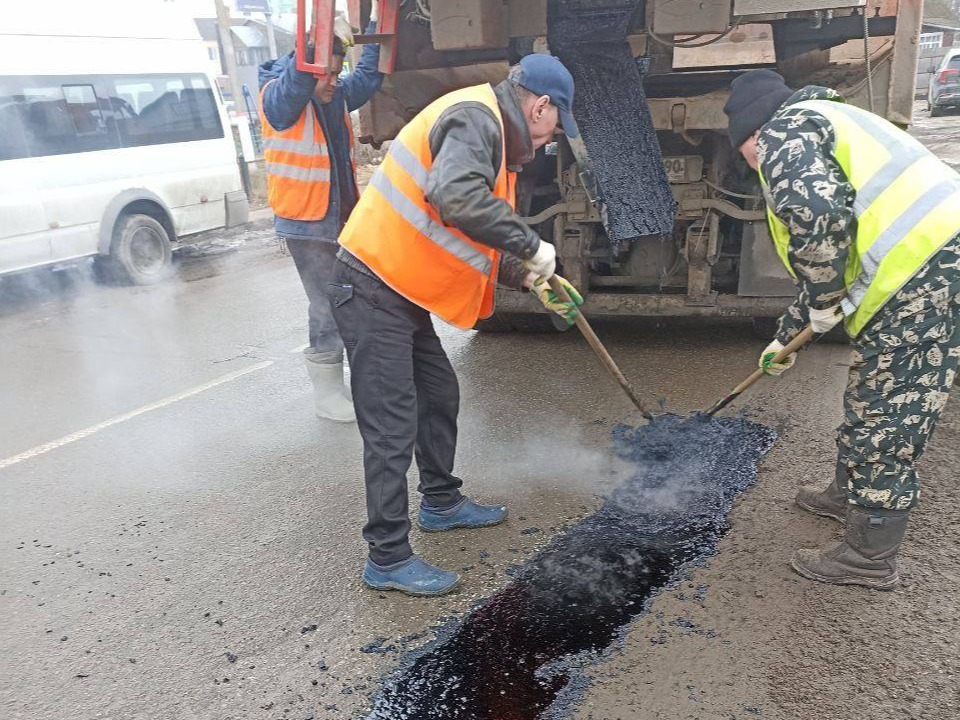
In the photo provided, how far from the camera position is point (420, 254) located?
8.39 ft

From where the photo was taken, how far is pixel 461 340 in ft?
A: 17.9

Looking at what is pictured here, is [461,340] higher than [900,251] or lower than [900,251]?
lower

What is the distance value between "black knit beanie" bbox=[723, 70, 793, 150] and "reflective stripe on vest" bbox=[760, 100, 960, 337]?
0.10 metres

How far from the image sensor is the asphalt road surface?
7.24ft

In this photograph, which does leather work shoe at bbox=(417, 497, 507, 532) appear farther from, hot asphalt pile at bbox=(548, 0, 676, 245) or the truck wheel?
the truck wheel

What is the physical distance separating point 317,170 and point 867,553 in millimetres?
3024

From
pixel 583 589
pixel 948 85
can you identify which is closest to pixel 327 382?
pixel 583 589

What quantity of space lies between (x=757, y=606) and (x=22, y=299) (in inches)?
322

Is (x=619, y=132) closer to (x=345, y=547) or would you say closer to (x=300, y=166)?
(x=300, y=166)

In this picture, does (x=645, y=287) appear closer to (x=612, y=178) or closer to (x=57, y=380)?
(x=612, y=178)

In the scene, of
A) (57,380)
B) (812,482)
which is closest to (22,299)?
(57,380)

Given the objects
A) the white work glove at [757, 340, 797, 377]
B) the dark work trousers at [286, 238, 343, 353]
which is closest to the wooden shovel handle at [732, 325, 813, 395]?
the white work glove at [757, 340, 797, 377]

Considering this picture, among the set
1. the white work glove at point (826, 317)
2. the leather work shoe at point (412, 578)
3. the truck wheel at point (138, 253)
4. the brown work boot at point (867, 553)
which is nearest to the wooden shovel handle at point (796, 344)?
the white work glove at point (826, 317)

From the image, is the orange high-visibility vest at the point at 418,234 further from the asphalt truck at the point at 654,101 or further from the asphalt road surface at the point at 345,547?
the asphalt truck at the point at 654,101
